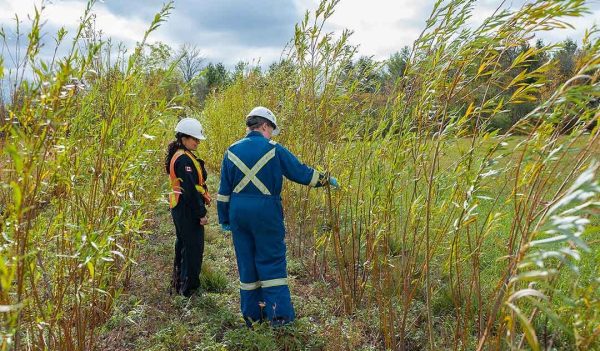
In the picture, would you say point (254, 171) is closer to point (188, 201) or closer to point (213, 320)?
point (188, 201)

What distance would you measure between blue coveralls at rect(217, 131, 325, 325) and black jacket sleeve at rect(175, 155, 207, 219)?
0.56 meters

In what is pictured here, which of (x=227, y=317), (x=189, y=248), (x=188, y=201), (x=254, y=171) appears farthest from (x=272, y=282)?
(x=188, y=201)

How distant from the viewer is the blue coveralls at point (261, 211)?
3.59 m

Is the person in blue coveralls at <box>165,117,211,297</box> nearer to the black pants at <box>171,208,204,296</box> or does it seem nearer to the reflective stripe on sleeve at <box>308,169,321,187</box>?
the black pants at <box>171,208,204,296</box>

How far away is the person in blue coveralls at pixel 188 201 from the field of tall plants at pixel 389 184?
0.45 meters

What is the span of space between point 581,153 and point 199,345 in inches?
104

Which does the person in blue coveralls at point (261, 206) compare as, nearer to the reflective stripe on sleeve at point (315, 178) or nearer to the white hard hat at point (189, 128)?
the reflective stripe on sleeve at point (315, 178)

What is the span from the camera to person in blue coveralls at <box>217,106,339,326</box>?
3.59m

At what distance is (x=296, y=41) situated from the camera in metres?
4.09

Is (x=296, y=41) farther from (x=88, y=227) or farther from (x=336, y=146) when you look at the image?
(x=88, y=227)

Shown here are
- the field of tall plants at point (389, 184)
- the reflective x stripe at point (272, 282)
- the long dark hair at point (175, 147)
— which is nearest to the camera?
the field of tall plants at point (389, 184)

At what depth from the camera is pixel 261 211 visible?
359 centimetres

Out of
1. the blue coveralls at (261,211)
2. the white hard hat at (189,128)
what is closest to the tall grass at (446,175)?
the blue coveralls at (261,211)

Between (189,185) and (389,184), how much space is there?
6.59 ft
